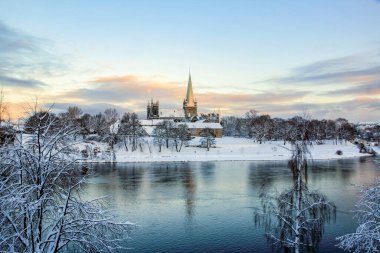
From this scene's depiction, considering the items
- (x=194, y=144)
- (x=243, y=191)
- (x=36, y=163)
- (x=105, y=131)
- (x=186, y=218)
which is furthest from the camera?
(x=194, y=144)

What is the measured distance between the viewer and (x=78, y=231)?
11.1m

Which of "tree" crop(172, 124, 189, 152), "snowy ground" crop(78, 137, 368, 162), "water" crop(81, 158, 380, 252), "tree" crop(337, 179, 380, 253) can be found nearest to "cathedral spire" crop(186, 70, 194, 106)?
"snowy ground" crop(78, 137, 368, 162)

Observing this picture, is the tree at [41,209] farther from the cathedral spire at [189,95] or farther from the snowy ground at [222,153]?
the cathedral spire at [189,95]

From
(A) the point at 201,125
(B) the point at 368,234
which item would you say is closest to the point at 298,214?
(B) the point at 368,234

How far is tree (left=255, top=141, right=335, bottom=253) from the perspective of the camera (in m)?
20.0

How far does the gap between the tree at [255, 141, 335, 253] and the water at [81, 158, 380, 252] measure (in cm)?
89

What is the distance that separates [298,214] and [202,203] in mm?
18764

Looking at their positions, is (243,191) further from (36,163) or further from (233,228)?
(36,163)

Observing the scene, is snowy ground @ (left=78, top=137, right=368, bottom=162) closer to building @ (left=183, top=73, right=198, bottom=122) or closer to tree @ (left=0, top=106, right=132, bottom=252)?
building @ (left=183, top=73, right=198, bottom=122)

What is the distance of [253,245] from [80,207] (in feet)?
51.5

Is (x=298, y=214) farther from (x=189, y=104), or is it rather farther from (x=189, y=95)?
(x=189, y=95)

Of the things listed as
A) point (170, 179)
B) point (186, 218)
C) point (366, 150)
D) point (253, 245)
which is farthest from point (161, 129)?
point (253, 245)

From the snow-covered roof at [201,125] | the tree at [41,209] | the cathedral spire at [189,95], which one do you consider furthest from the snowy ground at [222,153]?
the tree at [41,209]

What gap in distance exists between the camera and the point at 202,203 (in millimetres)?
36969
